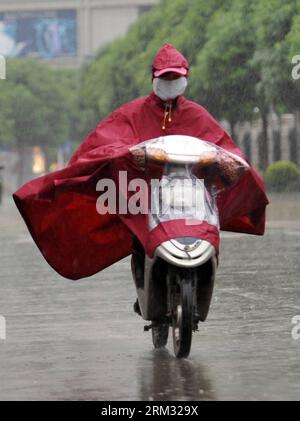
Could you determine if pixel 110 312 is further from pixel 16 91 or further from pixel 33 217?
pixel 16 91

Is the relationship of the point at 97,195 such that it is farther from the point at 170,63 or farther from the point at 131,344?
the point at 131,344

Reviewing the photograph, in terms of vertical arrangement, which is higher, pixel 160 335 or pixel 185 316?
pixel 185 316

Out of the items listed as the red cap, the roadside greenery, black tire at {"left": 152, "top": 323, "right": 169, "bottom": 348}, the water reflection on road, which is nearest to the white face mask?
the red cap

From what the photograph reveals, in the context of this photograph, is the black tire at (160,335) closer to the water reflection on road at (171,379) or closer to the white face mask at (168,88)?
the water reflection on road at (171,379)

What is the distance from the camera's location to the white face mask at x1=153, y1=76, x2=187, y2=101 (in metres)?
9.00

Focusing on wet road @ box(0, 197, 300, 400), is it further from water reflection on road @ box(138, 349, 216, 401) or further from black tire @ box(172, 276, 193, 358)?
black tire @ box(172, 276, 193, 358)

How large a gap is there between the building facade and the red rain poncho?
115974 millimetres

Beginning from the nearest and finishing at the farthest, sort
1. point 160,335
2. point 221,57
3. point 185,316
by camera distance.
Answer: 1. point 185,316
2. point 160,335
3. point 221,57

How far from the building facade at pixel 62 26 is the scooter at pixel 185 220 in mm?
116696

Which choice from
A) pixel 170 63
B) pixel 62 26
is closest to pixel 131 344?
pixel 170 63

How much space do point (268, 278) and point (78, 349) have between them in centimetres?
514

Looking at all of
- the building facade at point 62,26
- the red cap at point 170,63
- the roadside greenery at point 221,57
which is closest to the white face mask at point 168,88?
the red cap at point 170,63

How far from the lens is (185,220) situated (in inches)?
340

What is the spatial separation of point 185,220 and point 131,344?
1.36 metres
